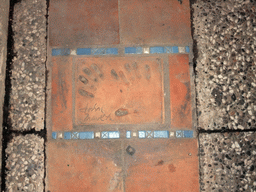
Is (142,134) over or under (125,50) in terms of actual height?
under

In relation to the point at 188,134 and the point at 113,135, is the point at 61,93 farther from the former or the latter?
the point at 188,134

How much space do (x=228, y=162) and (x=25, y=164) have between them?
118 cm

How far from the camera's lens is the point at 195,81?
4.04 feet

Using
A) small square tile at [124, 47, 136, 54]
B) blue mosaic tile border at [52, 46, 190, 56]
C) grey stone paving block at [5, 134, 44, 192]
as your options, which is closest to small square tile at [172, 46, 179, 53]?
blue mosaic tile border at [52, 46, 190, 56]

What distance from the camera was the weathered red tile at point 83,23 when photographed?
126 cm

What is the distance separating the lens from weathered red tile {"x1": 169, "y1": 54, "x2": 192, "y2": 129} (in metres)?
1.21

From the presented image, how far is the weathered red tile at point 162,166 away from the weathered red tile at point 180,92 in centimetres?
12

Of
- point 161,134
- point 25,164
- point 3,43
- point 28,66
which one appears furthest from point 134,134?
point 3,43

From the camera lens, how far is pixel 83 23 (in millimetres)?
1271

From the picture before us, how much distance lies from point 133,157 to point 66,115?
470 millimetres

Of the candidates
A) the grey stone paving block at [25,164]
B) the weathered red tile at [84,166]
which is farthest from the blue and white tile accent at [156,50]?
the grey stone paving block at [25,164]

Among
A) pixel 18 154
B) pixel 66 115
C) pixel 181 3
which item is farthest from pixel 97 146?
pixel 181 3
